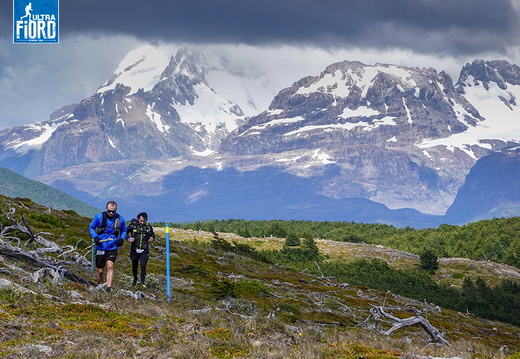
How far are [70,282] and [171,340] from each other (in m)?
8.61

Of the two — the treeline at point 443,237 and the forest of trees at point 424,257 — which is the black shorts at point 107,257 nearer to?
the forest of trees at point 424,257

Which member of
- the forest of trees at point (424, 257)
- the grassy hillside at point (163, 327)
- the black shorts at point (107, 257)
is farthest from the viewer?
the forest of trees at point (424, 257)

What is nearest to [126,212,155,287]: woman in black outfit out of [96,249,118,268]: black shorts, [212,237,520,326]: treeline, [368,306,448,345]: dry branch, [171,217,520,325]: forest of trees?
[96,249,118,268]: black shorts

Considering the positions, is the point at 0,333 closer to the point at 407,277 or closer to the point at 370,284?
the point at 370,284

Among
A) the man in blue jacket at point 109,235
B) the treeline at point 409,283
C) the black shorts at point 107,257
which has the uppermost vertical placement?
the man in blue jacket at point 109,235

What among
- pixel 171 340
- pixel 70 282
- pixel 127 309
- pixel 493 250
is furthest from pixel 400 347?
pixel 493 250

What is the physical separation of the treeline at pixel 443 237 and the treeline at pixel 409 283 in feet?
62.8

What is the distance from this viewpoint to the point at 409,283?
7200 cm

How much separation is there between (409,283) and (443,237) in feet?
191

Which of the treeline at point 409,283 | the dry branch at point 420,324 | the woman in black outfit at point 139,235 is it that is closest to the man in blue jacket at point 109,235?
the woman in black outfit at point 139,235

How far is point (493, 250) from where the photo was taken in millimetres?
110188

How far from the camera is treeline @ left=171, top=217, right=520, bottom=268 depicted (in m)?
109

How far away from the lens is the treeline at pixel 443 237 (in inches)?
4294

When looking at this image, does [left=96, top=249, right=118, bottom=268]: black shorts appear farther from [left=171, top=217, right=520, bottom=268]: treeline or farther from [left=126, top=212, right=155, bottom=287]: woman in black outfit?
[left=171, top=217, right=520, bottom=268]: treeline
